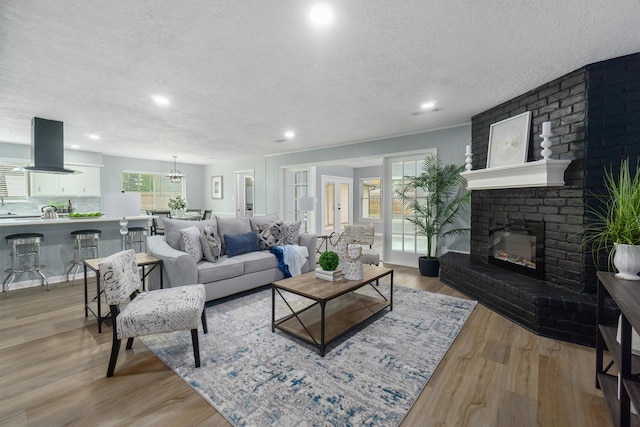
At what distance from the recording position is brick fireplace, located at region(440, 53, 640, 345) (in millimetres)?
2467

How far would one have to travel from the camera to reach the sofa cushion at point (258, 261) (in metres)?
3.53

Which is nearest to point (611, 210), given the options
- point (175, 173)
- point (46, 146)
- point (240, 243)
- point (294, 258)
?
point (294, 258)

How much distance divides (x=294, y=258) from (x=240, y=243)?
76 cm

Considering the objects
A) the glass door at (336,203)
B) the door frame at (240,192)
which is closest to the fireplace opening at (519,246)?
the glass door at (336,203)

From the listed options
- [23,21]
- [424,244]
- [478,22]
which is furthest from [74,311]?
[424,244]

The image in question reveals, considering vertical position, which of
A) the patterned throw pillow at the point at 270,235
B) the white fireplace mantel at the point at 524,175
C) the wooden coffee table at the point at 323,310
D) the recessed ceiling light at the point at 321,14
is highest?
the recessed ceiling light at the point at 321,14

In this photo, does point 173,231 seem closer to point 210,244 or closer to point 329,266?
point 210,244

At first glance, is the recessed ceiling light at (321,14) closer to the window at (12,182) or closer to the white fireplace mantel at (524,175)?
the white fireplace mantel at (524,175)

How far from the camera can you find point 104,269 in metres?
1.89

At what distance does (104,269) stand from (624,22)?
392cm

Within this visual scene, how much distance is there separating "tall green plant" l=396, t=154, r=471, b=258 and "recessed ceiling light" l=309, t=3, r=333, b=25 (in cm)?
319

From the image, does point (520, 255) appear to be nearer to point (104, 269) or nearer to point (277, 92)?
point (277, 92)

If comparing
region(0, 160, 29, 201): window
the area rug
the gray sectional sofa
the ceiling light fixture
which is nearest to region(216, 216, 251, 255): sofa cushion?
the gray sectional sofa

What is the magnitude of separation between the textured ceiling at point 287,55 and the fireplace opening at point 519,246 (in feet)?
5.09
